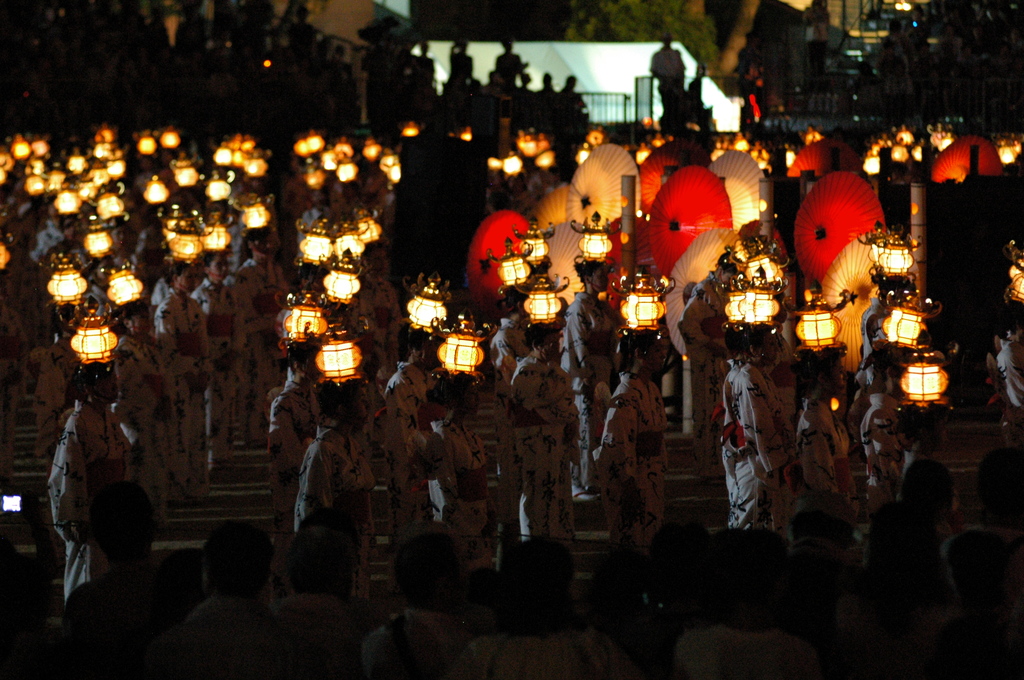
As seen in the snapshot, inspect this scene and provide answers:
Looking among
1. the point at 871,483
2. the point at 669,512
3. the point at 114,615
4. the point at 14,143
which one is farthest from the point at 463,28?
the point at 114,615

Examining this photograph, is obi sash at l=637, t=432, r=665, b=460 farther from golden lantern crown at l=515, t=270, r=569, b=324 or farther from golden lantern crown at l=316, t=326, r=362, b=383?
golden lantern crown at l=316, t=326, r=362, b=383

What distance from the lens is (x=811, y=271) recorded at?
39.1ft

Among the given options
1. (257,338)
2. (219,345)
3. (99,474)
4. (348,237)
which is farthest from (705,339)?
(99,474)

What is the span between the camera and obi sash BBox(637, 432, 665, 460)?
8375mm

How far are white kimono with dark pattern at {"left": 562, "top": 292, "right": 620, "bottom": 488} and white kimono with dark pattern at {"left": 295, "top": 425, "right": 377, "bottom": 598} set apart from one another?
3958mm

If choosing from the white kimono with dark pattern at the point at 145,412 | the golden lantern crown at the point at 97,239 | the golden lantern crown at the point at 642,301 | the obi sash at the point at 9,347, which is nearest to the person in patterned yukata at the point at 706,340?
the golden lantern crown at the point at 642,301

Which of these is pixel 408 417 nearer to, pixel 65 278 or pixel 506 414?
pixel 506 414

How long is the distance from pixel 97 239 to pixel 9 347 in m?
1.67

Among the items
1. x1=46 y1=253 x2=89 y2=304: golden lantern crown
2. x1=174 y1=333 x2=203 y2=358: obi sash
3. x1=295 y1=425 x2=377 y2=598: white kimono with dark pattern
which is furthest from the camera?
x1=174 y1=333 x2=203 y2=358: obi sash

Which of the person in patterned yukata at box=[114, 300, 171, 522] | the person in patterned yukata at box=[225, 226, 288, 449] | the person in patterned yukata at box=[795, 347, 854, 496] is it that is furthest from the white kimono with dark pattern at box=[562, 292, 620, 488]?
the person in patterned yukata at box=[795, 347, 854, 496]

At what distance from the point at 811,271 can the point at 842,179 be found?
2.69ft

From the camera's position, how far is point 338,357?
24.2 feet

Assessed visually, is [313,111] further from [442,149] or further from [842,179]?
[842,179]

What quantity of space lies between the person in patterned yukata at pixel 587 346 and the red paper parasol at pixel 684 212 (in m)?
1.71
